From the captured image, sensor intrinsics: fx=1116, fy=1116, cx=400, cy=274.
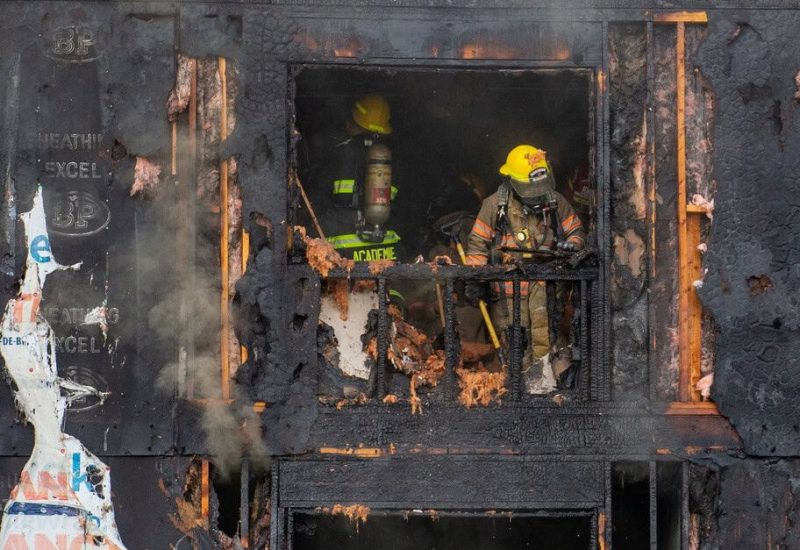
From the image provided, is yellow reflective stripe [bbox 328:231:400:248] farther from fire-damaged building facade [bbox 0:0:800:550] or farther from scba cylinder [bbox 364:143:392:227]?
fire-damaged building facade [bbox 0:0:800:550]

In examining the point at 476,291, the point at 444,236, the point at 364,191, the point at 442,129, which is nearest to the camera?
the point at 476,291

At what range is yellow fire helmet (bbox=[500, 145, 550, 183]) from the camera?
7320 millimetres

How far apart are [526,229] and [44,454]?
10.9 feet

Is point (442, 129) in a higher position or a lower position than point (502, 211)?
higher

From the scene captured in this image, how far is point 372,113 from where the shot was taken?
25.9 ft

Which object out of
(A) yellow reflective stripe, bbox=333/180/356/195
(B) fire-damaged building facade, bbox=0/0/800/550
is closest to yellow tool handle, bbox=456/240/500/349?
(B) fire-damaged building facade, bbox=0/0/800/550

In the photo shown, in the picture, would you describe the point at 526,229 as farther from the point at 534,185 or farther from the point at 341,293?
the point at 341,293

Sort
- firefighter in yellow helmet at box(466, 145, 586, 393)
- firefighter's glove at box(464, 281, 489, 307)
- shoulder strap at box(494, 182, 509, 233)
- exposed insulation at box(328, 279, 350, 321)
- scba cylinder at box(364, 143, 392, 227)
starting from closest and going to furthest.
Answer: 1. exposed insulation at box(328, 279, 350, 321)
2. firefighter's glove at box(464, 281, 489, 307)
3. firefighter in yellow helmet at box(466, 145, 586, 393)
4. shoulder strap at box(494, 182, 509, 233)
5. scba cylinder at box(364, 143, 392, 227)

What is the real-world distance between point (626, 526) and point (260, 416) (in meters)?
2.44

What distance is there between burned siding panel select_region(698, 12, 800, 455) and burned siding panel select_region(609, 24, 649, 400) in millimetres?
379

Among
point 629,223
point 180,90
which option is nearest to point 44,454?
point 180,90

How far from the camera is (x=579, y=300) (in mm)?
6500

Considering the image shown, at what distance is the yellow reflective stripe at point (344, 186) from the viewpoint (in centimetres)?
782

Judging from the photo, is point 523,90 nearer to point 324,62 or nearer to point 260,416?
point 324,62
